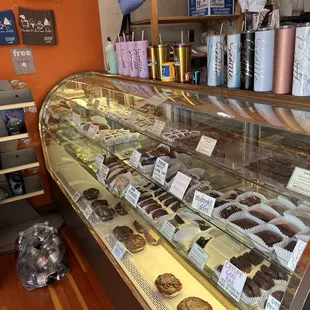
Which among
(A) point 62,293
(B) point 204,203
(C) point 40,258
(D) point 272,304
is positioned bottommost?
(A) point 62,293

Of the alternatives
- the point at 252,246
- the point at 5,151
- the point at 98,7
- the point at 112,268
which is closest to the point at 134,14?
the point at 98,7

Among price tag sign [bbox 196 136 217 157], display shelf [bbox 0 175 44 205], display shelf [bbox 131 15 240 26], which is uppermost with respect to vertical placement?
display shelf [bbox 131 15 240 26]

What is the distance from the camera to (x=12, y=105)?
9.14 feet

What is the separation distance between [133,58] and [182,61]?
0.53 m

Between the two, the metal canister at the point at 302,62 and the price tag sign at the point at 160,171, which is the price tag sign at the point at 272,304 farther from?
the price tag sign at the point at 160,171

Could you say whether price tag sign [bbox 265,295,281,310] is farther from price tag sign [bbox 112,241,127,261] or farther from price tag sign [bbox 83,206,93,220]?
price tag sign [bbox 83,206,93,220]

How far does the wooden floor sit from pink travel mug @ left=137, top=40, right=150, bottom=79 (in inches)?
66.0

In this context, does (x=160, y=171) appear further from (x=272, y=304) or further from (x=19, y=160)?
(x=19, y=160)

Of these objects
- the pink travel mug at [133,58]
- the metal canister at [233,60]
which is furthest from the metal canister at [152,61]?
the metal canister at [233,60]

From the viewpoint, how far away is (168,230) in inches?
69.9

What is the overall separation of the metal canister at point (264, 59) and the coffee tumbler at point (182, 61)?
568 millimetres

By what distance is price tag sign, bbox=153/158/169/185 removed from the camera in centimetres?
192

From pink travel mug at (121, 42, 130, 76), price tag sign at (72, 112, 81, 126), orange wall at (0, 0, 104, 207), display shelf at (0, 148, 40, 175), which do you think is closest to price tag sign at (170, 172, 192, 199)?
pink travel mug at (121, 42, 130, 76)

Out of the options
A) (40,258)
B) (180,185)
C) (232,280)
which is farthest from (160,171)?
(40,258)
